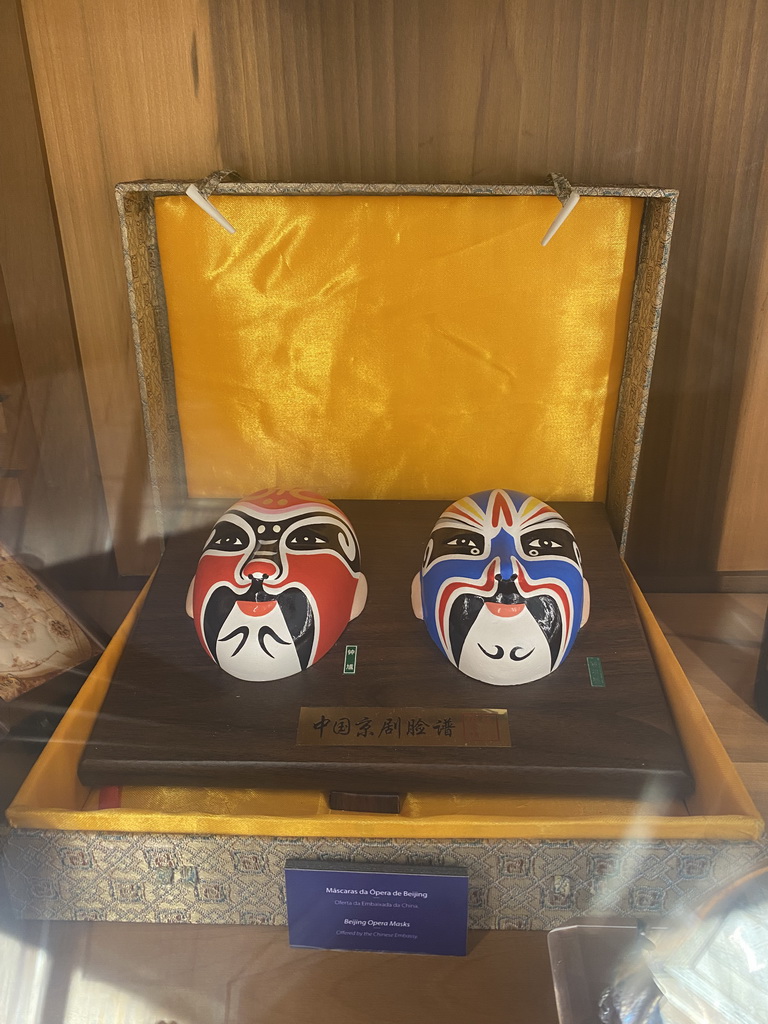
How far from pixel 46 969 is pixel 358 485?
2.75ft

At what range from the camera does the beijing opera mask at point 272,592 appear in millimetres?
1062

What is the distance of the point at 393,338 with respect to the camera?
1.32 meters

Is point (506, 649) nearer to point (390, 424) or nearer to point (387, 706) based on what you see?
point (387, 706)

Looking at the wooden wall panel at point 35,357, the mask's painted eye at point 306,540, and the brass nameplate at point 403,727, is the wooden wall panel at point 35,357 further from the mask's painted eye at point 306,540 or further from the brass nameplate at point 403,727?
the brass nameplate at point 403,727

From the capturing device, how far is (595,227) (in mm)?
1239

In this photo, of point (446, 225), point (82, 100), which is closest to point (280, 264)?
point (446, 225)

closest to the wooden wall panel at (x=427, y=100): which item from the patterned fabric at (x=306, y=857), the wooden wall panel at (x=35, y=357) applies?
the wooden wall panel at (x=35, y=357)

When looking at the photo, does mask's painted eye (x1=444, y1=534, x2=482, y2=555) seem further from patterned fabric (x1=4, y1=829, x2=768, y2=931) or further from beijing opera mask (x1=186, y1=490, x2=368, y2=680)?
patterned fabric (x1=4, y1=829, x2=768, y2=931)

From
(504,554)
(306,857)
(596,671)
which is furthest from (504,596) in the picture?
(306,857)

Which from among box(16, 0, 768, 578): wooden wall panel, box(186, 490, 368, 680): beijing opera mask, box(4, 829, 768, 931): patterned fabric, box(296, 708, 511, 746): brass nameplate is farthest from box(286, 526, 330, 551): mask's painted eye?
box(16, 0, 768, 578): wooden wall panel

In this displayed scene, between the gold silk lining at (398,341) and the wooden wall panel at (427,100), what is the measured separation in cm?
8

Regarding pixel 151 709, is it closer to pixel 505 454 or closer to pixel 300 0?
pixel 505 454

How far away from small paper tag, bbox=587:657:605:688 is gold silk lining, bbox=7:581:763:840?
0.09 metres

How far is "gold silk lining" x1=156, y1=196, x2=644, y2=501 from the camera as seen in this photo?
1243mm
